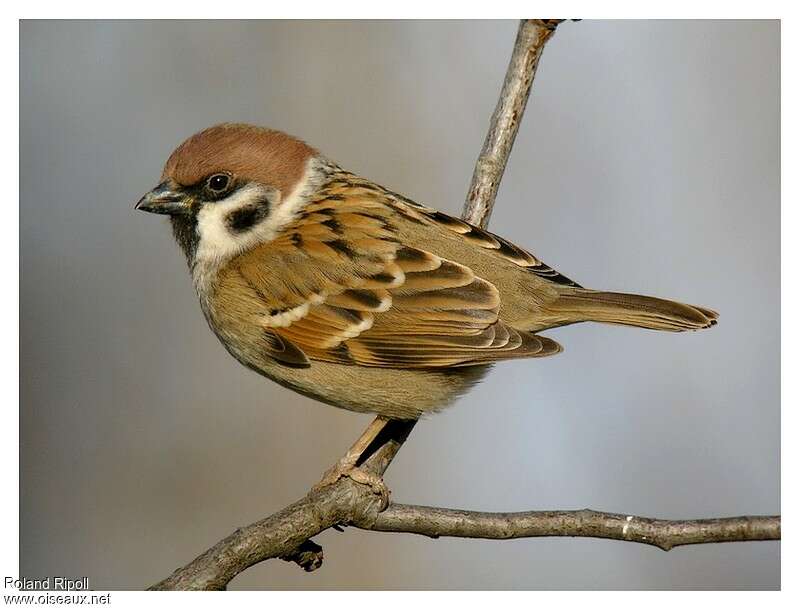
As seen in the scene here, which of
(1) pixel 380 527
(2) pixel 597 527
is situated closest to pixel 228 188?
(1) pixel 380 527

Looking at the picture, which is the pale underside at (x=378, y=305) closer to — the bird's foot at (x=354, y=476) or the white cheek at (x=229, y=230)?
the white cheek at (x=229, y=230)

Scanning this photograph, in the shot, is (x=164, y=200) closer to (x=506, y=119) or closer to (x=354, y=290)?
(x=354, y=290)

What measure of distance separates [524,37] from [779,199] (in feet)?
5.21

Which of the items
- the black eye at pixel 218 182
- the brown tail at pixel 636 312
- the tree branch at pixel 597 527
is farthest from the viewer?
the black eye at pixel 218 182

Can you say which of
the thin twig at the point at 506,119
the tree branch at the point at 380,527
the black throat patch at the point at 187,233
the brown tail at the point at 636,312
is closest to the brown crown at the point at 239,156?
the black throat patch at the point at 187,233

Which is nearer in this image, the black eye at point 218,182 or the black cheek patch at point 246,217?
the black eye at point 218,182

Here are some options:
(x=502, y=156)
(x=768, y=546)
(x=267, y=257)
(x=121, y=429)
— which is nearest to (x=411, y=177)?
(x=502, y=156)

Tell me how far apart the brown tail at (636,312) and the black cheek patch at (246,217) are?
5.11ft

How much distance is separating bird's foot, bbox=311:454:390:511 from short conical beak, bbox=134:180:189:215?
147 cm

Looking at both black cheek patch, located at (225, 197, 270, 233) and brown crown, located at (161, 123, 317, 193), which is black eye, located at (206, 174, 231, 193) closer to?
brown crown, located at (161, 123, 317, 193)

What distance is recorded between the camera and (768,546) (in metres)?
4.69

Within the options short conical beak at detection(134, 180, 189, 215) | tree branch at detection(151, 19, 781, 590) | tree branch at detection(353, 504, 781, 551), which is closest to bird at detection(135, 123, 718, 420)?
short conical beak at detection(134, 180, 189, 215)

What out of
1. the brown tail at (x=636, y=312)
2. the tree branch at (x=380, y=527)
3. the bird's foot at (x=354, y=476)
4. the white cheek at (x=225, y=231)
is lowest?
the tree branch at (x=380, y=527)

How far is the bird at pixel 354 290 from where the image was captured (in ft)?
15.6
